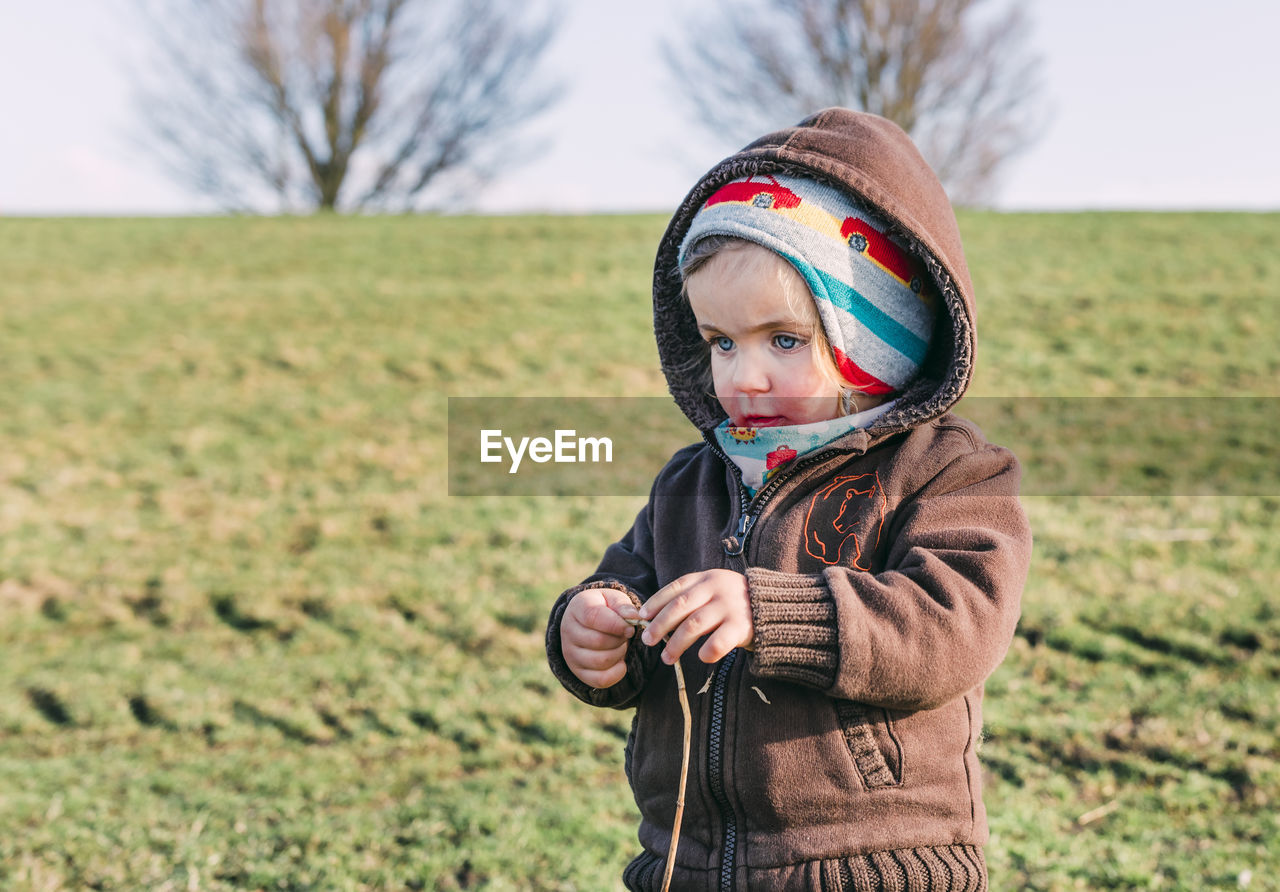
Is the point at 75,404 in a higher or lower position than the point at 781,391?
higher

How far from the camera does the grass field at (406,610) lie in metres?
3.36

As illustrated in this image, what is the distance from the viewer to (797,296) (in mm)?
1709

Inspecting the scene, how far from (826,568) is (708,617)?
8.3 inches

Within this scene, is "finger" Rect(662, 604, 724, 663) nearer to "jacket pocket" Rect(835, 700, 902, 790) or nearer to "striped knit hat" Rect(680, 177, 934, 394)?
"jacket pocket" Rect(835, 700, 902, 790)

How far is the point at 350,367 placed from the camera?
8.89 metres

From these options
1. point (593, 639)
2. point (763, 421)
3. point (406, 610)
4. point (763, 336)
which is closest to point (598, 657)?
point (593, 639)

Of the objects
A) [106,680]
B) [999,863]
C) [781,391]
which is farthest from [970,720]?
[106,680]

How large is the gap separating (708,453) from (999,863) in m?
1.83

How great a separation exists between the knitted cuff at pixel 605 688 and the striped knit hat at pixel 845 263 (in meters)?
0.55

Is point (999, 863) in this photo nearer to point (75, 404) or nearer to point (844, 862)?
point (844, 862)

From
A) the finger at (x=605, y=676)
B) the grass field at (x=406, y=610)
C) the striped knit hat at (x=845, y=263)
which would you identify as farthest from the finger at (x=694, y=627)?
the grass field at (x=406, y=610)

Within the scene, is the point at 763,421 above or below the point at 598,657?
above

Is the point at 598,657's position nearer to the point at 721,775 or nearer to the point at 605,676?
the point at 605,676

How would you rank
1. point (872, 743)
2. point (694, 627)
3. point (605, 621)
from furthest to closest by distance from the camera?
point (605, 621), point (872, 743), point (694, 627)
